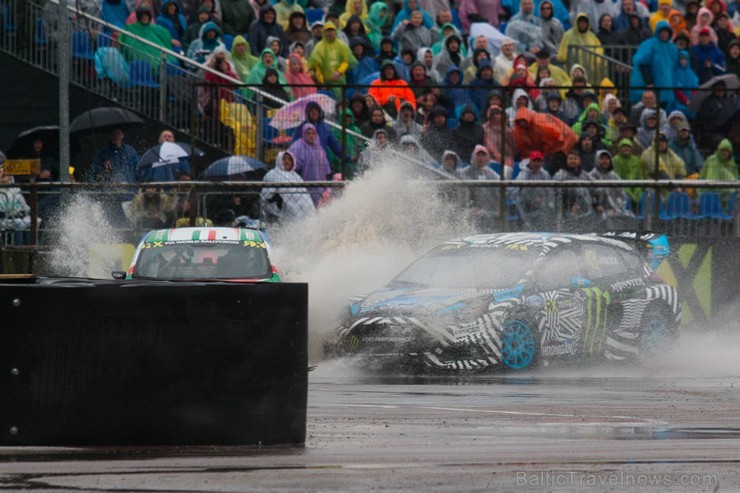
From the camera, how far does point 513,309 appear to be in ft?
44.2

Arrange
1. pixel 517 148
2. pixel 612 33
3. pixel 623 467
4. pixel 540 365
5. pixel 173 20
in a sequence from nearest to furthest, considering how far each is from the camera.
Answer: pixel 623 467 < pixel 540 365 < pixel 517 148 < pixel 173 20 < pixel 612 33

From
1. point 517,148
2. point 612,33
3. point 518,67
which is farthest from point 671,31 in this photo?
point 517,148

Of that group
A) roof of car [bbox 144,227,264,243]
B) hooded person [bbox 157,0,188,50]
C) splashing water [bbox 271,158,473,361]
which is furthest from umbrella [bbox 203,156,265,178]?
hooded person [bbox 157,0,188,50]

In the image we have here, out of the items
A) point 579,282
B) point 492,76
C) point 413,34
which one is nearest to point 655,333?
point 579,282

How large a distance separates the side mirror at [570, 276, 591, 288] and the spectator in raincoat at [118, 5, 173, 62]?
28.3 ft

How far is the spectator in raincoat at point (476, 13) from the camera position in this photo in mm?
24500

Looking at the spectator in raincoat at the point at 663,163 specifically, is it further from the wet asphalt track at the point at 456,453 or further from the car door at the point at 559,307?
the wet asphalt track at the point at 456,453

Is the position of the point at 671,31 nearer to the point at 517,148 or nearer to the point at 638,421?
the point at 517,148

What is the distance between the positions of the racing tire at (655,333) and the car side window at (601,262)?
546 millimetres

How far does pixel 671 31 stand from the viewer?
23.2 meters

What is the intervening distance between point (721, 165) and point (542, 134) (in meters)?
2.41

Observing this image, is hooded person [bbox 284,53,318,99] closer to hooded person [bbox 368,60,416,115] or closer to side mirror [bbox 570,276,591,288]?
hooded person [bbox 368,60,416,115]

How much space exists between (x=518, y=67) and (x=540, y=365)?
8.58 m

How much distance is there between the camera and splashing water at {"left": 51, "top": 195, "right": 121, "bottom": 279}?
18078 millimetres
